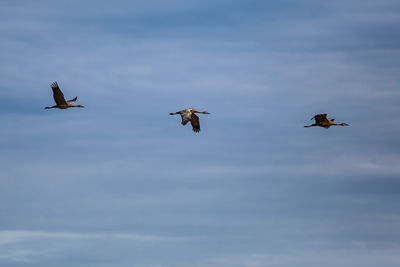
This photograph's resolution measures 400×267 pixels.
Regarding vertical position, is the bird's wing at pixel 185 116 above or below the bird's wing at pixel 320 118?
above

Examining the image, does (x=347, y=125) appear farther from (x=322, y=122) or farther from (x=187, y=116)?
(x=187, y=116)

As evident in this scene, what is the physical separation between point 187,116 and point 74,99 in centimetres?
1372

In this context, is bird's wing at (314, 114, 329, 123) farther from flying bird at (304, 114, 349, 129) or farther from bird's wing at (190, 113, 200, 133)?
bird's wing at (190, 113, 200, 133)

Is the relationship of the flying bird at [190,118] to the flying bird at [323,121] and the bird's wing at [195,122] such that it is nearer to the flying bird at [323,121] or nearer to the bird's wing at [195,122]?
the bird's wing at [195,122]

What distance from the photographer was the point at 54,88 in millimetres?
146000

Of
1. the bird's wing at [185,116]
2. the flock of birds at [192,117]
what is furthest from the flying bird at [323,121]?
the bird's wing at [185,116]

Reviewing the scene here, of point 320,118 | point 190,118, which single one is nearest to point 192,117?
point 190,118

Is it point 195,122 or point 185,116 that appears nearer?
point 185,116

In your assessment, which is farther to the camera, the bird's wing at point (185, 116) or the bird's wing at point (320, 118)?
the bird's wing at point (185, 116)

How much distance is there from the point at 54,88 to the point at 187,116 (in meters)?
16.3

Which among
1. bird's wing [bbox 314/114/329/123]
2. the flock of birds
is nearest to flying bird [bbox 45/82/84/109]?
the flock of birds

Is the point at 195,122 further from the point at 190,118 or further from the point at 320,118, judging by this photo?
the point at 320,118

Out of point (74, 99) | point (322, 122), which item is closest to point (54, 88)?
point (74, 99)

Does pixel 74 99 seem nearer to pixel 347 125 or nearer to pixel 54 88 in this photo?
pixel 54 88
